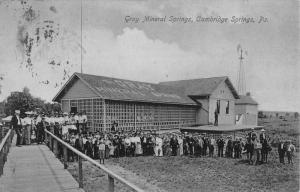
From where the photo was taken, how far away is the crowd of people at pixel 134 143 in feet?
46.6

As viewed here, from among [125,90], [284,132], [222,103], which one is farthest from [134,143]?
[284,132]

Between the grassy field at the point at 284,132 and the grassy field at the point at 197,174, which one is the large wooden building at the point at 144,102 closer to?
the grassy field at the point at 284,132

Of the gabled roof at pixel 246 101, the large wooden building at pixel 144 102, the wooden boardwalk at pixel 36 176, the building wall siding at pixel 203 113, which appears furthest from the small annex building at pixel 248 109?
the wooden boardwalk at pixel 36 176

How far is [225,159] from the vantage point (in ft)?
51.3

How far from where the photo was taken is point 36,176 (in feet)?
20.7

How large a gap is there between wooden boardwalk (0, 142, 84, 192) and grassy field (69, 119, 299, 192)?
168cm

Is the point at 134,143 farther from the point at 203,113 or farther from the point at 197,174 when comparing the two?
the point at 203,113

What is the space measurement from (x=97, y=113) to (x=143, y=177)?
839 cm

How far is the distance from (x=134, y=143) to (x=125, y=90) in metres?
6.22

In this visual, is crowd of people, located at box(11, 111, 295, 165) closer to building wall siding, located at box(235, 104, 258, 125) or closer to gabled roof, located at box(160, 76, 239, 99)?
gabled roof, located at box(160, 76, 239, 99)

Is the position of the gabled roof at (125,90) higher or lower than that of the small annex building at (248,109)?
higher

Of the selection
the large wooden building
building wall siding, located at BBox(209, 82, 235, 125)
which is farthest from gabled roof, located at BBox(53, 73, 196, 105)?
building wall siding, located at BBox(209, 82, 235, 125)

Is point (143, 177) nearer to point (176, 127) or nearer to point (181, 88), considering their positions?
point (176, 127)

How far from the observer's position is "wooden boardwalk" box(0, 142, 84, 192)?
17.7 feet
